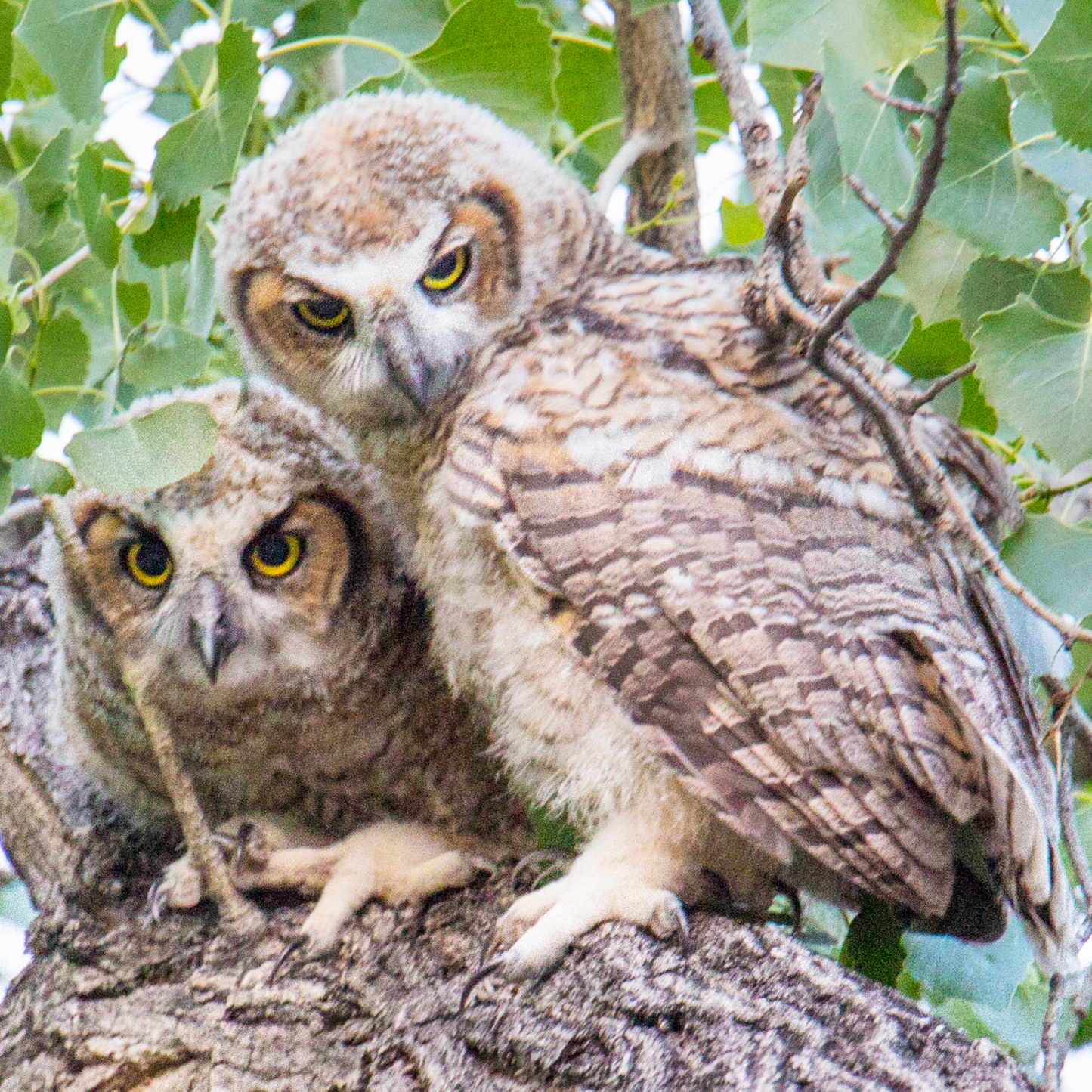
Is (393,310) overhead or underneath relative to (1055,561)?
overhead

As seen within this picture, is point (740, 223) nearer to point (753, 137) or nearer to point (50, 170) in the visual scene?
point (753, 137)

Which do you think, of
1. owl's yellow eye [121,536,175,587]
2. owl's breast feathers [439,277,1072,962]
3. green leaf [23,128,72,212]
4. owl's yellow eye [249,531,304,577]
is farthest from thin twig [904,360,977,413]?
green leaf [23,128,72,212]

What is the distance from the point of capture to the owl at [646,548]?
1443 millimetres

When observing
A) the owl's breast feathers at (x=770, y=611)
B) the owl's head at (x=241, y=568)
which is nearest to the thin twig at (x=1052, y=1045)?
the owl's breast feathers at (x=770, y=611)

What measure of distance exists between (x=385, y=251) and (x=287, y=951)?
91 cm

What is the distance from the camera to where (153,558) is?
1.76 metres

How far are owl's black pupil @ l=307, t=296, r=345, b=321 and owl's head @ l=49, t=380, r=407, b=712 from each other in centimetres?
16

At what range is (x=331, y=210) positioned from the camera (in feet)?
5.76

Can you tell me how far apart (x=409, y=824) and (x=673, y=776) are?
49cm

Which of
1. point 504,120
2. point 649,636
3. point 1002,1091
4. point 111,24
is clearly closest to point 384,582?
point 649,636

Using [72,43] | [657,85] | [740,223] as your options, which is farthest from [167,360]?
[740,223]

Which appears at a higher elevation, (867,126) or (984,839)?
(867,126)

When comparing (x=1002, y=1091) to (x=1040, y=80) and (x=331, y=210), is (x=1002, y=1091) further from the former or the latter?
(x=331, y=210)

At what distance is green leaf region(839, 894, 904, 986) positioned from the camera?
5.67ft
